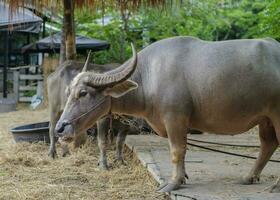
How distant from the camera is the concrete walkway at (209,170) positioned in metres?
4.86

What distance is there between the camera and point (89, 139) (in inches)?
338

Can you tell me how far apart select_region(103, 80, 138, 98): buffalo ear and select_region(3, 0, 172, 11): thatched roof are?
13.4 feet

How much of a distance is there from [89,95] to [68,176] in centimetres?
191

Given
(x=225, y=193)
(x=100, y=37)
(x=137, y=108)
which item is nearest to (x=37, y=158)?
(x=137, y=108)

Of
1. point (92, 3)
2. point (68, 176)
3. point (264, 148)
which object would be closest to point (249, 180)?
point (264, 148)

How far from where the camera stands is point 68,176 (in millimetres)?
6559

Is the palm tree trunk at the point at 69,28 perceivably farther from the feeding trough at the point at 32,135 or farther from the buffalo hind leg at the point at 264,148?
the buffalo hind leg at the point at 264,148

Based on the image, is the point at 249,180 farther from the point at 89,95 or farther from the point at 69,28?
the point at 69,28

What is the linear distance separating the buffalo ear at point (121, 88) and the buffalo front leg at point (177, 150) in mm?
501

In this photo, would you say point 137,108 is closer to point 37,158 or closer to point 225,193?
point 225,193

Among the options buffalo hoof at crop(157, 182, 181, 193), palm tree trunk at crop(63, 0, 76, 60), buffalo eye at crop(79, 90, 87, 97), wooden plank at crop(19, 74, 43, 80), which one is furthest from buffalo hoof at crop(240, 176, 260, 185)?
wooden plank at crop(19, 74, 43, 80)

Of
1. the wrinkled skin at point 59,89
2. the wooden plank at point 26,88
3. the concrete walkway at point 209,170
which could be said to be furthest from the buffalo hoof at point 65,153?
the wooden plank at point 26,88

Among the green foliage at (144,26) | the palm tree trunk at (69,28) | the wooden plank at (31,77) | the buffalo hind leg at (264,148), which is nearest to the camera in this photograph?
the buffalo hind leg at (264,148)

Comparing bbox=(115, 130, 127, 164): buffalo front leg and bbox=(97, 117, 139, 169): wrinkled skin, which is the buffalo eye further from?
bbox=(115, 130, 127, 164): buffalo front leg
